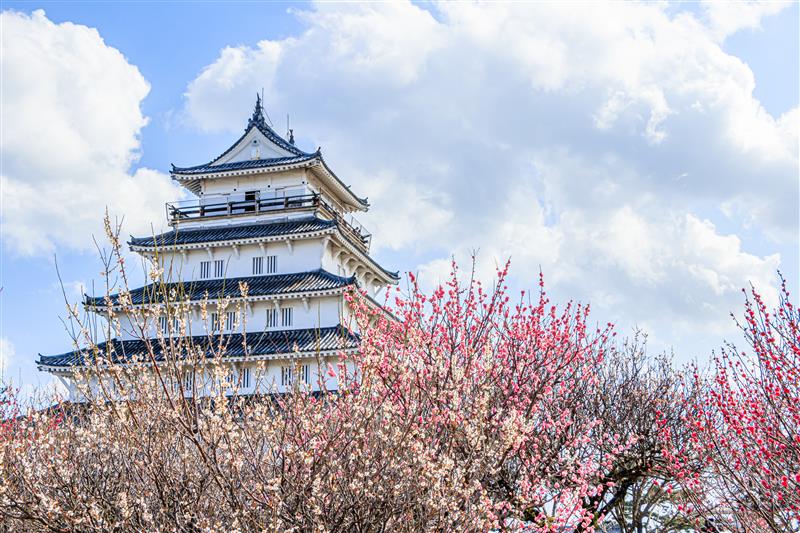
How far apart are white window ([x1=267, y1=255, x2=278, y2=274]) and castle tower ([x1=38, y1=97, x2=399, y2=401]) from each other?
0.05 meters

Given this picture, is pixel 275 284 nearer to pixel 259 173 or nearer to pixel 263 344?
pixel 263 344

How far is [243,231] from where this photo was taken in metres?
36.4

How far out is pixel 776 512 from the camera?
822cm

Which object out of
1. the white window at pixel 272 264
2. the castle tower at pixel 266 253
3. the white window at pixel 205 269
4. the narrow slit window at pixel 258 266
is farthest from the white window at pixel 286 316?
the white window at pixel 205 269

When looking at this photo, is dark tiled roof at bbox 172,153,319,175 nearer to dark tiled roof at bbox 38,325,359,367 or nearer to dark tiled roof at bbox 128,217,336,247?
dark tiled roof at bbox 128,217,336,247

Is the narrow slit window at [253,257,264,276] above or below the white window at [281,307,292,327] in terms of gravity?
above

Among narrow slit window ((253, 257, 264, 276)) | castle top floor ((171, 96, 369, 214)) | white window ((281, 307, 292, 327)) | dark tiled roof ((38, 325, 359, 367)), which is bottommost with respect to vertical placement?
dark tiled roof ((38, 325, 359, 367))

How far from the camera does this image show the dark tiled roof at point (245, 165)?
37316 millimetres

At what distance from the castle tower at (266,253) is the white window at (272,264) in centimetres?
5

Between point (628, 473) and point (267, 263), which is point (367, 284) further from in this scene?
point (628, 473)

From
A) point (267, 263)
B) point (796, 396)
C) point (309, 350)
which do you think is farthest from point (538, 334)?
point (267, 263)

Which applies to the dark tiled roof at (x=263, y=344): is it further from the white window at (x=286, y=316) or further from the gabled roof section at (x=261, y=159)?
the gabled roof section at (x=261, y=159)

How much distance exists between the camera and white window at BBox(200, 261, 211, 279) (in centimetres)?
3627

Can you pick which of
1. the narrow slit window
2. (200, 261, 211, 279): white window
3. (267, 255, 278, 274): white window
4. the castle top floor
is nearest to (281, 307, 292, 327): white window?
(267, 255, 278, 274): white window
